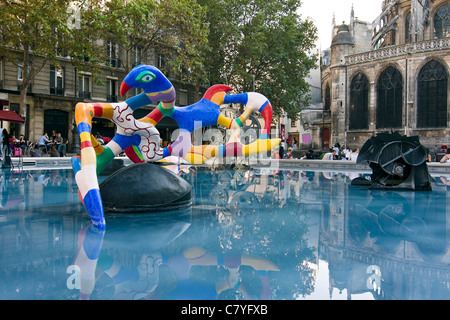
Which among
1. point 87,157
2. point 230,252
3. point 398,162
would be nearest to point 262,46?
point 398,162

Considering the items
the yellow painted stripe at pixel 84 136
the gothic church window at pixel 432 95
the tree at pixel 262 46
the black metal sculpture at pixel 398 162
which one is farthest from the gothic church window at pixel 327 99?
the yellow painted stripe at pixel 84 136

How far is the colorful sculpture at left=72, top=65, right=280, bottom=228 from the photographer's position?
538 centimetres

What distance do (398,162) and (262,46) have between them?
17.9 meters

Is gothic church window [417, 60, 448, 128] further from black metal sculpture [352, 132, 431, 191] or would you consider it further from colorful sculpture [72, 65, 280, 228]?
colorful sculpture [72, 65, 280, 228]

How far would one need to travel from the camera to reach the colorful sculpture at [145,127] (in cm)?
538

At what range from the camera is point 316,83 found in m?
50.2

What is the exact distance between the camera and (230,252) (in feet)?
13.2

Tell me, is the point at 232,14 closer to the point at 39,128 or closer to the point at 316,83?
the point at 39,128

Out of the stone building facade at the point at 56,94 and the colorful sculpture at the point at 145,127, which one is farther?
the stone building facade at the point at 56,94

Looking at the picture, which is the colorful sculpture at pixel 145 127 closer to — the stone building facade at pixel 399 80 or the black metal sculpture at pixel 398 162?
the black metal sculpture at pixel 398 162

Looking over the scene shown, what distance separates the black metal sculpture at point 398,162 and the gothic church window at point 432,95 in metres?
25.3

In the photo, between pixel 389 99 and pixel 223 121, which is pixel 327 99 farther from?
pixel 223 121

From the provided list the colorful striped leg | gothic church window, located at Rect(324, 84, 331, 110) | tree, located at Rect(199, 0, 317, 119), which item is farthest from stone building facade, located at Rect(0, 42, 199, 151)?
gothic church window, located at Rect(324, 84, 331, 110)
